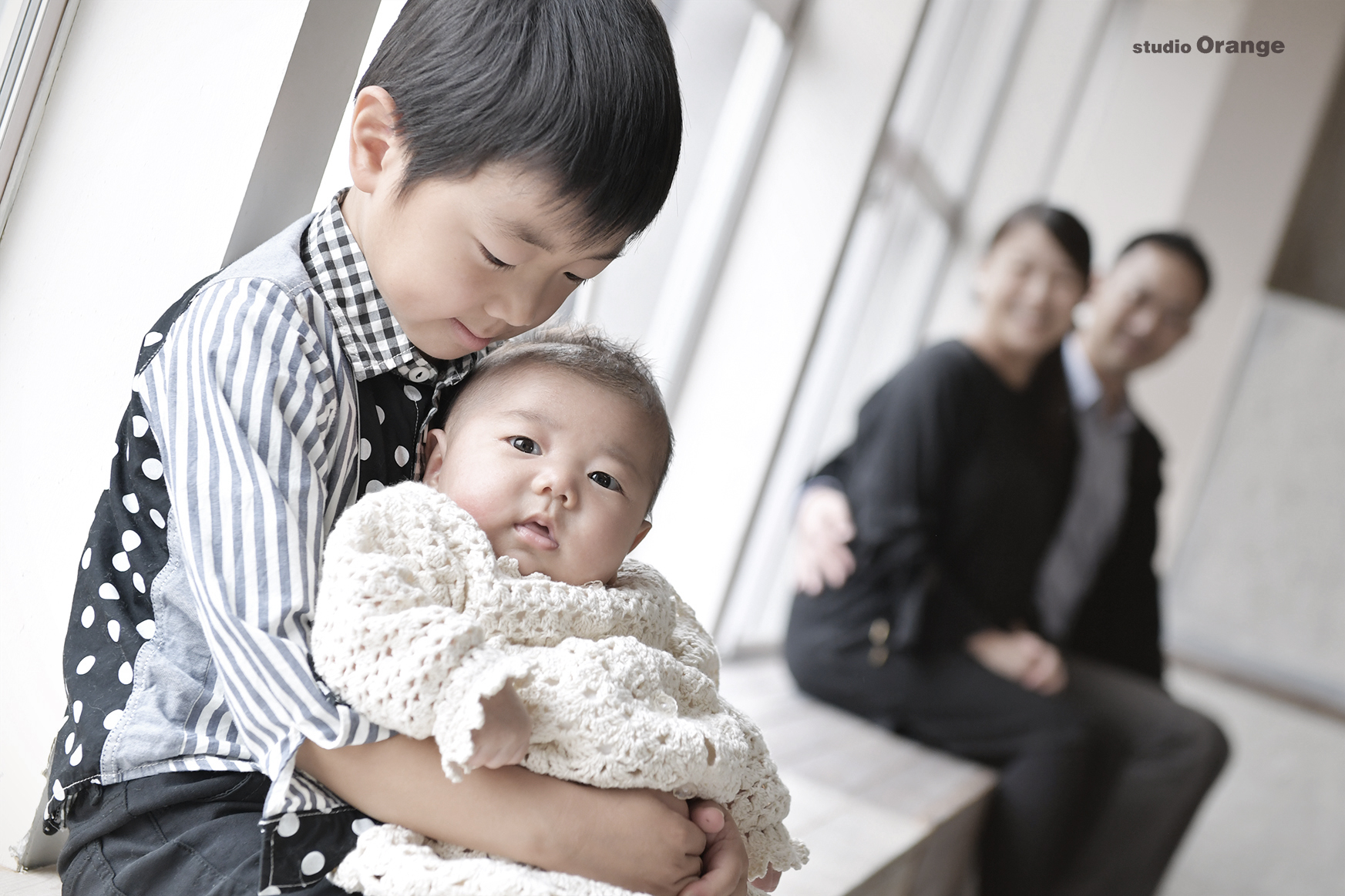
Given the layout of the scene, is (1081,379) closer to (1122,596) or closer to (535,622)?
(1122,596)

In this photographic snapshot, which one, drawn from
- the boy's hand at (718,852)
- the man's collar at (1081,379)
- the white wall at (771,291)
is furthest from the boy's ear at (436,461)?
the man's collar at (1081,379)

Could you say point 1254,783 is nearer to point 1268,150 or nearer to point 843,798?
point 1268,150

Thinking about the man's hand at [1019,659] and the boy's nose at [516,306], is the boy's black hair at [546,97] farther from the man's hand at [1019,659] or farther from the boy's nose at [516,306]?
the man's hand at [1019,659]

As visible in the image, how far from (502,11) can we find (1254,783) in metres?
3.82

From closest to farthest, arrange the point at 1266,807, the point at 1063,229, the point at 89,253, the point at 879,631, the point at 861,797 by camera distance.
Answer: the point at 89,253 → the point at 861,797 → the point at 879,631 → the point at 1063,229 → the point at 1266,807

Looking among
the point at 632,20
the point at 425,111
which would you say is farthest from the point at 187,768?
the point at 632,20

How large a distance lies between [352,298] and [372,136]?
0.10 m

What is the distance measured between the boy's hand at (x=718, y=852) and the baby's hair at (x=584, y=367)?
0.70 feet

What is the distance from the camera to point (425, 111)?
1.97 ft

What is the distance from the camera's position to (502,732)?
1.59ft

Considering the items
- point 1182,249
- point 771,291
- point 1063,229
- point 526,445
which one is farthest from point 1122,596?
point 526,445

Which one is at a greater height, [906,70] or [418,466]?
[906,70]

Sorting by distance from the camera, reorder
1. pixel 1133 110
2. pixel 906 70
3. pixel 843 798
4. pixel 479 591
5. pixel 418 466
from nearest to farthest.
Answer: pixel 479 591, pixel 418 466, pixel 843 798, pixel 906 70, pixel 1133 110

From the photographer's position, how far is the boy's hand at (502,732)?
0.48 metres
